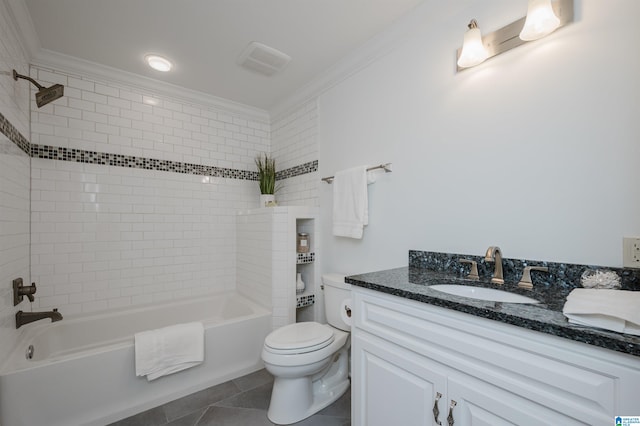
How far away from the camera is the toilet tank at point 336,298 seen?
194 centimetres

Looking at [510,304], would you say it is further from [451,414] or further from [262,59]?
[262,59]

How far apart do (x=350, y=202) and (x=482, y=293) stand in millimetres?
1053

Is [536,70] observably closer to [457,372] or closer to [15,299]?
[457,372]

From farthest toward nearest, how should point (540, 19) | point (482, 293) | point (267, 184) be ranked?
point (267, 184), point (482, 293), point (540, 19)

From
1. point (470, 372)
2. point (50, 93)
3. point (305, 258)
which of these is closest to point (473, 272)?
point (470, 372)

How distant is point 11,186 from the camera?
1.65 meters

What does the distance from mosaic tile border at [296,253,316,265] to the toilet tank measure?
1.27 feet

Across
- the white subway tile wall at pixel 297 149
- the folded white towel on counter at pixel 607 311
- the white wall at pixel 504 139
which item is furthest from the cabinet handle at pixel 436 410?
the white subway tile wall at pixel 297 149

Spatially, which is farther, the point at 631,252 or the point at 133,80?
the point at 133,80

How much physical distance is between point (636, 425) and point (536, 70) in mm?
1292

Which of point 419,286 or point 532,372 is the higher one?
point 419,286

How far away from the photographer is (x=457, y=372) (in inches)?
37.5

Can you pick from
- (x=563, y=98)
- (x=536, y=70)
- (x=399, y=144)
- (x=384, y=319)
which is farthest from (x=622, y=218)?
(x=399, y=144)

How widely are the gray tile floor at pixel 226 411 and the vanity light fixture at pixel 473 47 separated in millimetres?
2070
